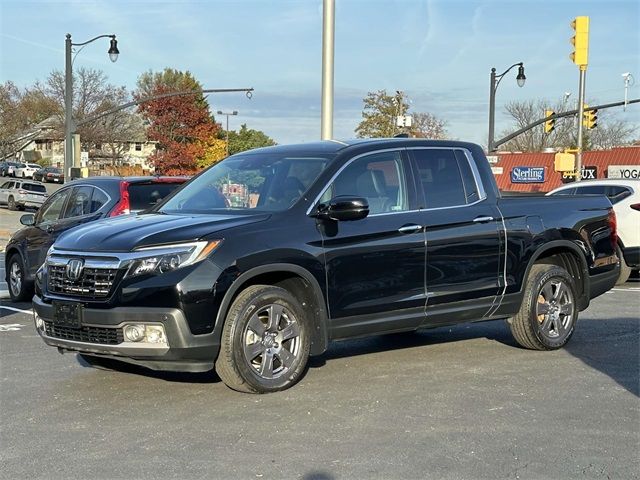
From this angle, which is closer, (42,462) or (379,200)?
(42,462)

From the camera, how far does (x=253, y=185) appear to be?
6684 mm

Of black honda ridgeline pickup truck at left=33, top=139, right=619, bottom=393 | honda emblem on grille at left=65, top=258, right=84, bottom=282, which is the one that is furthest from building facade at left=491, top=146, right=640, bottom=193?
honda emblem on grille at left=65, top=258, right=84, bottom=282

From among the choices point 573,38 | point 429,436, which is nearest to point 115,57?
point 573,38

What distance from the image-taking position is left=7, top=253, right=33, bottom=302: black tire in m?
10.9

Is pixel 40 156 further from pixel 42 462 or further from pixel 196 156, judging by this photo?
pixel 42 462

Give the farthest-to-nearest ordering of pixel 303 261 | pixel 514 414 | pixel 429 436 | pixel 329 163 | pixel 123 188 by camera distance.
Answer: pixel 123 188, pixel 329 163, pixel 303 261, pixel 514 414, pixel 429 436

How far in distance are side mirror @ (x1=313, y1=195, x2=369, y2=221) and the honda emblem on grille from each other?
1769mm

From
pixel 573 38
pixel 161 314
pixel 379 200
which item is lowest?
pixel 161 314

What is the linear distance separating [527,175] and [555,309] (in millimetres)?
48733

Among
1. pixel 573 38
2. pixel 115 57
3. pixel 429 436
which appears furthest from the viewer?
pixel 115 57

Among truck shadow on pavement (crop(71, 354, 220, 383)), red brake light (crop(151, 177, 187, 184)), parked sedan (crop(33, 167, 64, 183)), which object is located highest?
parked sedan (crop(33, 167, 64, 183))

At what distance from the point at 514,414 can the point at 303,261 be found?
185 cm

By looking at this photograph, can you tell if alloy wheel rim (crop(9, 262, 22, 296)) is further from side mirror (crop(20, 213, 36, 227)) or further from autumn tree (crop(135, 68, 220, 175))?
autumn tree (crop(135, 68, 220, 175))

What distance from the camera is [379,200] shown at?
263 inches
